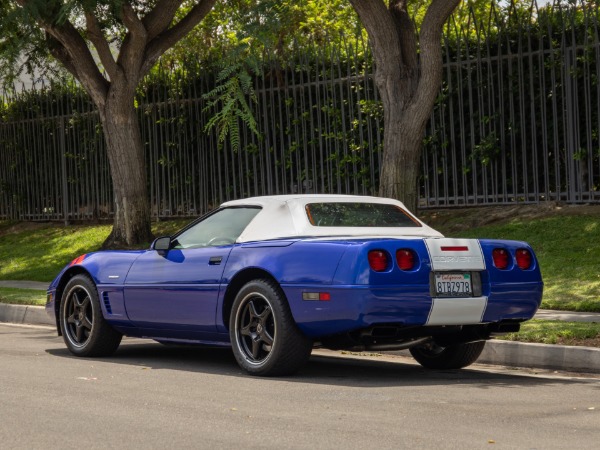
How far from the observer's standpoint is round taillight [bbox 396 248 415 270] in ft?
27.4

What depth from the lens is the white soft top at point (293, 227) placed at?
921cm

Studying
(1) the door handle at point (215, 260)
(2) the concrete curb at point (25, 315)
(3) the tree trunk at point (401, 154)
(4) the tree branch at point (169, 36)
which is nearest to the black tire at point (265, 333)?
(1) the door handle at point (215, 260)

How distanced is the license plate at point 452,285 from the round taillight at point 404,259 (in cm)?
21

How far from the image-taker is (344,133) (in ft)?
62.7

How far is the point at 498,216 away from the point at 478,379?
798cm

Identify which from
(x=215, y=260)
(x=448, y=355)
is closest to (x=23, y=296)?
(x=215, y=260)

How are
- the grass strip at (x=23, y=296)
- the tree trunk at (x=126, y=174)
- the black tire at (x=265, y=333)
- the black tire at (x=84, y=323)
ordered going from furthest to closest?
the tree trunk at (x=126, y=174)
the grass strip at (x=23, y=296)
the black tire at (x=84, y=323)
the black tire at (x=265, y=333)

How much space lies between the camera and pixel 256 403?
748cm

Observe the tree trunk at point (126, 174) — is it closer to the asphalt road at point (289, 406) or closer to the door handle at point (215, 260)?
the asphalt road at point (289, 406)

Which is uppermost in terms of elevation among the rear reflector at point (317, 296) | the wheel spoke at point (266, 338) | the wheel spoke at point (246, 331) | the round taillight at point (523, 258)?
the round taillight at point (523, 258)

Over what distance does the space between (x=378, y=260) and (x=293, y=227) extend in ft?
3.65

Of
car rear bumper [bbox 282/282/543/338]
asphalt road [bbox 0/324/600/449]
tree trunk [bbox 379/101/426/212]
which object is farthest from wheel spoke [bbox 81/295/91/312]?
tree trunk [bbox 379/101/426/212]

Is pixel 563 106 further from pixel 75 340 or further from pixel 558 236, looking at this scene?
pixel 75 340

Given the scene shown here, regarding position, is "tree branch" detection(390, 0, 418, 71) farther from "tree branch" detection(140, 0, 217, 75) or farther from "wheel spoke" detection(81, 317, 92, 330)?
"tree branch" detection(140, 0, 217, 75)
